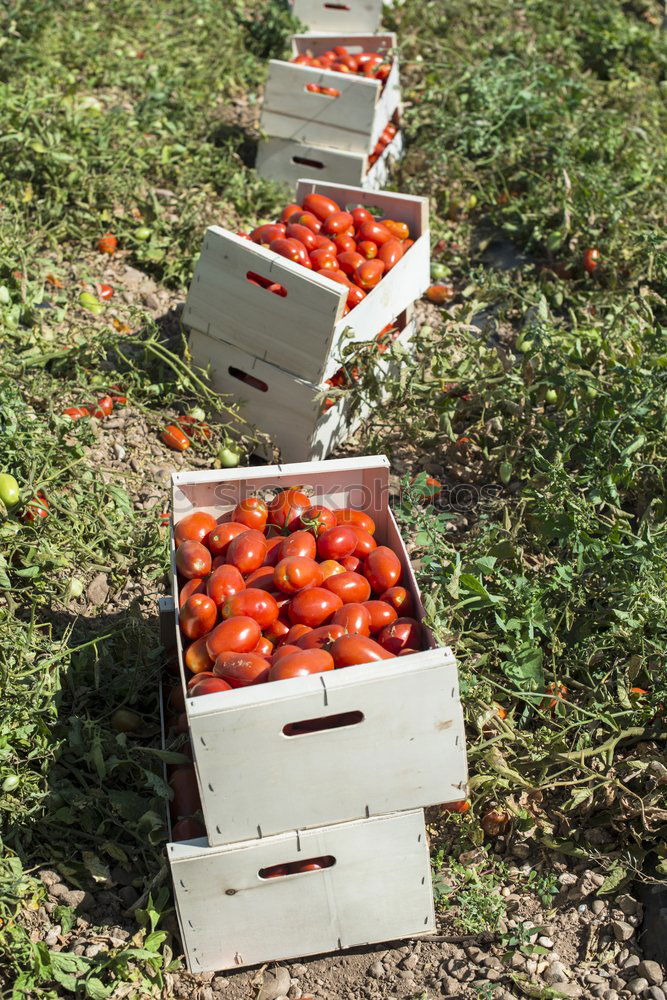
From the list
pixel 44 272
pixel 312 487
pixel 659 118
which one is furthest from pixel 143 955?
pixel 659 118

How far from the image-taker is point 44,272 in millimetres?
4863

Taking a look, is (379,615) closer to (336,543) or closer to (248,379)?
(336,543)

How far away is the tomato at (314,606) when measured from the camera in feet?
9.17

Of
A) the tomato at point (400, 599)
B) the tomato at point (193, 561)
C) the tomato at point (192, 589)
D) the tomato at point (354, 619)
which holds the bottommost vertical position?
the tomato at point (192, 589)

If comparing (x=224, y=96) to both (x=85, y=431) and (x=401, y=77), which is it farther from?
(x=85, y=431)

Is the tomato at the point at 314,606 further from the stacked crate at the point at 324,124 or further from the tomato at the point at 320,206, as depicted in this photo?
the stacked crate at the point at 324,124

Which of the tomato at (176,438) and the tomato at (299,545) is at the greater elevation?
the tomato at (299,545)

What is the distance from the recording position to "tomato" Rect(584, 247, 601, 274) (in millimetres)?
5352

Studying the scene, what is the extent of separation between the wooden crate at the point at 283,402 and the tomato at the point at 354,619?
148 cm

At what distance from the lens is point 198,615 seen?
2791 mm

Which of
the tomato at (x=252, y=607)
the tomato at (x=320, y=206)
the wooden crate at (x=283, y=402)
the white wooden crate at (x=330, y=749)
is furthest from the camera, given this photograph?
the tomato at (x=320, y=206)

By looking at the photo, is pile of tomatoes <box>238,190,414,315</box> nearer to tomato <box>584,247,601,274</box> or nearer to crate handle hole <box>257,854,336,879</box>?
tomato <box>584,247,601,274</box>

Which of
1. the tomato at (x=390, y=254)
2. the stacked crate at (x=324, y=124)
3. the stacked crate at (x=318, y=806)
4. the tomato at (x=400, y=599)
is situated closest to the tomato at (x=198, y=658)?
the stacked crate at (x=318, y=806)

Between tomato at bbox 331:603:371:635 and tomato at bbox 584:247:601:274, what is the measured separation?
3.37 metres
